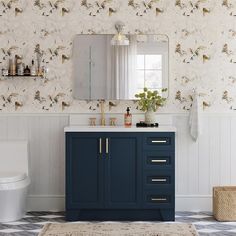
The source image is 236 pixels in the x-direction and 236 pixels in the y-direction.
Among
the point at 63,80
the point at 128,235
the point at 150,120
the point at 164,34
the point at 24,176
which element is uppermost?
the point at 164,34

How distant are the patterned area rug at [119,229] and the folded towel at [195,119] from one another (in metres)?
0.99

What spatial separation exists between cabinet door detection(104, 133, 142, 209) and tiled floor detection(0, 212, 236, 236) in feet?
1.68

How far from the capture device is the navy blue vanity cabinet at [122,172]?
5387mm

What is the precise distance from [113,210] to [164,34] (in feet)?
5.97

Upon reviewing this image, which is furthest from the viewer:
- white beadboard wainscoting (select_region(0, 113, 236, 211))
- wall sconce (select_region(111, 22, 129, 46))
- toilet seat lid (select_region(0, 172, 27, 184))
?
white beadboard wainscoting (select_region(0, 113, 236, 211))

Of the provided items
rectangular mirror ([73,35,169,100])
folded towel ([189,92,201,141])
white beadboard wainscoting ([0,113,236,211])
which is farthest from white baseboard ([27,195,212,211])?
rectangular mirror ([73,35,169,100])

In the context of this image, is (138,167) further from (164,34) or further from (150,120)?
(164,34)

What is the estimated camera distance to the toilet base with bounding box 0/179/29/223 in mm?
5281

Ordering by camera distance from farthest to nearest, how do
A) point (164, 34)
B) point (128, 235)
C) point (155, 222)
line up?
point (164, 34), point (155, 222), point (128, 235)

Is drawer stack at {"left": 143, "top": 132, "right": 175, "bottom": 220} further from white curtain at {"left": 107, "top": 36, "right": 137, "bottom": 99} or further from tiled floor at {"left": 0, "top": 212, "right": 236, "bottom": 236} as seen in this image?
white curtain at {"left": 107, "top": 36, "right": 137, "bottom": 99}

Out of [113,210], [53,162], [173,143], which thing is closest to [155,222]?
[113,210]

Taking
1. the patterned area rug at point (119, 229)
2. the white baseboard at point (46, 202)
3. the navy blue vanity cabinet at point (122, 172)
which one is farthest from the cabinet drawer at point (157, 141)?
the white baseboard at point (46, 202)

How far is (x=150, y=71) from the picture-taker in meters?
5.84

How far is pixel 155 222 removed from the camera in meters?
5.39
